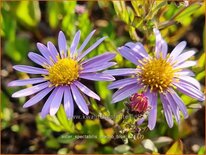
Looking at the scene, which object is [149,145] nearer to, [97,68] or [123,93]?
[123,93]

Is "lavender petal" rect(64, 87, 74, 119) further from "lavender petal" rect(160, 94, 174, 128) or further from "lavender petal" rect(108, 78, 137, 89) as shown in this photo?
"lavender petal" rect(160, 94, 174, 128)

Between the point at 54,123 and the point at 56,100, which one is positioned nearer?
the point at 56,100

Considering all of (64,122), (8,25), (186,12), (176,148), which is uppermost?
(8,25)

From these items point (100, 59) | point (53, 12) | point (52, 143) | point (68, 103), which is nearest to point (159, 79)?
point (100, 59)

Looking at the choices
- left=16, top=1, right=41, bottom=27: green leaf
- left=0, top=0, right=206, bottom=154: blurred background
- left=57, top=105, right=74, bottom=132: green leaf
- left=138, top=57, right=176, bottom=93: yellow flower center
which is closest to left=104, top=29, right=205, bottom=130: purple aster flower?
left=138, top=57, right=176, bottom=93: yellow flower center

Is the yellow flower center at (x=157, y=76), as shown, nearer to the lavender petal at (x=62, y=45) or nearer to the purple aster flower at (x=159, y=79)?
the purple aster flower at (x=159, y=79)

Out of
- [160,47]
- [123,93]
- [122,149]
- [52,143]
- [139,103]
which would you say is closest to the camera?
[139,103]
